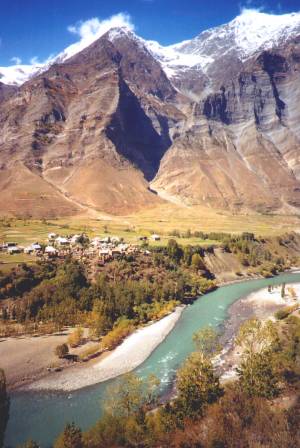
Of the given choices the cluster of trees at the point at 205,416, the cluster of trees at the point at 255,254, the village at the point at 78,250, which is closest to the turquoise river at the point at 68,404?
the cluster of trees at the point at 205,416

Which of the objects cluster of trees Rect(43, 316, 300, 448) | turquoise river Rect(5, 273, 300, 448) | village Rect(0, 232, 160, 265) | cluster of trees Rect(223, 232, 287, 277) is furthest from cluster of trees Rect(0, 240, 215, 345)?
cluster of trees Rect(223, 232, 287, 277)

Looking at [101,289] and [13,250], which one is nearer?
→ [101,289]

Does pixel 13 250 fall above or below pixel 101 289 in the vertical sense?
above

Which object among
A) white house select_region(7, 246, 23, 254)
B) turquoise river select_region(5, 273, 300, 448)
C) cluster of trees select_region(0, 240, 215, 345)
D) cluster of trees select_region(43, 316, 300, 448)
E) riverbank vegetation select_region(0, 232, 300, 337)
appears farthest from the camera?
white house select_region(7, 246, 23, 254)

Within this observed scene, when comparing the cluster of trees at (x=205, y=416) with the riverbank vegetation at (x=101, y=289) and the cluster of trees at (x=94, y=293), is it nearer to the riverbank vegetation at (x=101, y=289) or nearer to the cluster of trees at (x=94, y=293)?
the riverbank vegetation at (x=101, y=289)

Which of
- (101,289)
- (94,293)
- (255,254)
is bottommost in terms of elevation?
(94,293)

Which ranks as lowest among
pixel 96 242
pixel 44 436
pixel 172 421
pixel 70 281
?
pixel 44 436

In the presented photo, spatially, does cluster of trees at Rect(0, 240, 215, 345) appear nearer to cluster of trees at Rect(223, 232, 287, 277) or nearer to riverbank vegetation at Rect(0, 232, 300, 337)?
riverbank vegetation at Rect(0, 232, 300, 337)

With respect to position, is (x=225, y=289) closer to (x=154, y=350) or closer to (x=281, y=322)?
(x=281, y=322)

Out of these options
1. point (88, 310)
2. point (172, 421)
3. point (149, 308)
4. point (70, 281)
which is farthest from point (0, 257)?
point (172, 421)

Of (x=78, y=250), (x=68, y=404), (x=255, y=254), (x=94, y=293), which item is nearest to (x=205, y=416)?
(x=68, y=404)

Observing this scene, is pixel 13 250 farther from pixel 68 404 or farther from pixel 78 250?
pixel 68 404
